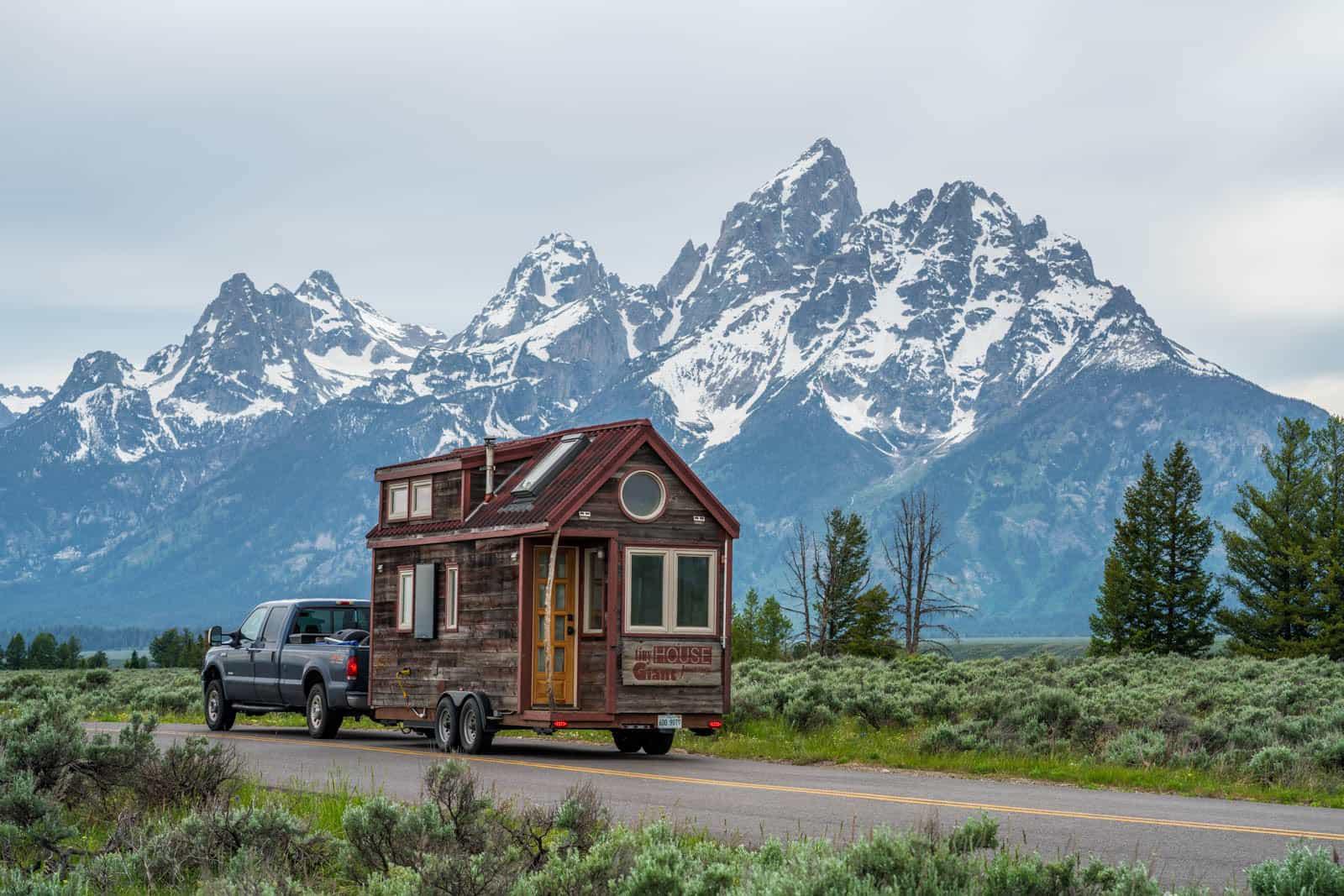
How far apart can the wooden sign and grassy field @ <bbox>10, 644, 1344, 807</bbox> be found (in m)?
1.55

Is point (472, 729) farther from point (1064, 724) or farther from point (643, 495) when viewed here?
point (1064, 724)

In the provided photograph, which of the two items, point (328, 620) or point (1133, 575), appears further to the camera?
point (1133, 575)

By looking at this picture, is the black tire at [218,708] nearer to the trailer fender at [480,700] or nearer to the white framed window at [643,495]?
the trailer fender at [480,700]

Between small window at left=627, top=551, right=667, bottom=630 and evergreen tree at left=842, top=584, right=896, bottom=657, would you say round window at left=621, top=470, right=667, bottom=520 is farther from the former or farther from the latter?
evergreen tree at left=842, top=584, right=896, bottom=657

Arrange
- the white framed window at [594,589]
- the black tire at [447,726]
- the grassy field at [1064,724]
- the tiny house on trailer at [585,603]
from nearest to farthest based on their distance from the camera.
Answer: the grassy field at [1064,724] → the tiny house on trailer at [585,603] → the white framed window at [594,589] → the black tire at [447,726]

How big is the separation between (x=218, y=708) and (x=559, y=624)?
27.8ft

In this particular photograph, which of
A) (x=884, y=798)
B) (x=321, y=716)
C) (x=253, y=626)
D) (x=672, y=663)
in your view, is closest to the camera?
(x=884, y=798)

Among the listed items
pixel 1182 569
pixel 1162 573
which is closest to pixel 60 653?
pixel 1162 573

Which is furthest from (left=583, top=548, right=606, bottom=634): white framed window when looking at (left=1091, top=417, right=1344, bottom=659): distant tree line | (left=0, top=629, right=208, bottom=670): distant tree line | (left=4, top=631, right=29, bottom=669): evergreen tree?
(left=4, top=631, right=29, bottom=669): evergreen tree

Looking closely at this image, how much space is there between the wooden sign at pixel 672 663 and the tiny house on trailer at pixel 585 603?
2 cm

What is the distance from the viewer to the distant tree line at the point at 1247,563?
6038 centimetres

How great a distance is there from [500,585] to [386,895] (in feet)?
46.7

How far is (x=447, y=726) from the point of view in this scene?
21.7 meters

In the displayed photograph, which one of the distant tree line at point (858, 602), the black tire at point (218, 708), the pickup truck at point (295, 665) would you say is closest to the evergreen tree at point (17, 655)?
the distant tree line at point (858, 602)
